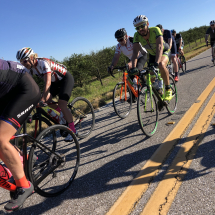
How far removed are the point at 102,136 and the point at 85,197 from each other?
1.82m

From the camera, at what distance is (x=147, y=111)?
3568 millimetres

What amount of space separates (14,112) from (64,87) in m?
1.64

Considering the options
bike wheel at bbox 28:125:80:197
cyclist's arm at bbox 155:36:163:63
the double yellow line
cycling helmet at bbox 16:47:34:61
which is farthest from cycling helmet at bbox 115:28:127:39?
bike wheel at bbox 28:125:80:197

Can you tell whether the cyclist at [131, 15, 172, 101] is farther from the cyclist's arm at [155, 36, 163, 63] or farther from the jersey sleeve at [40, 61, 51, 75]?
the jersey sleeve at [40, 61, 51, 75]

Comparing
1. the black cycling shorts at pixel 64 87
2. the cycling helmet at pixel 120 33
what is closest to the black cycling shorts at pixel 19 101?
the black cycling shorts at pixel 64 87

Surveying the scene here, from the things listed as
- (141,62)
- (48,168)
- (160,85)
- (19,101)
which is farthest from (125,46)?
(48,168)

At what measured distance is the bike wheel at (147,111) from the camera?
3.41 m

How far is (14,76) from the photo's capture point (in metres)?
2.00

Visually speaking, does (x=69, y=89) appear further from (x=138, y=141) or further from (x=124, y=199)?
(x=124, y=199)

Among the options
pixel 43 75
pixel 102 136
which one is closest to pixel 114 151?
pixel 102 136

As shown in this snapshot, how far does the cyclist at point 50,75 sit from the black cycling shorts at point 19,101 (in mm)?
720

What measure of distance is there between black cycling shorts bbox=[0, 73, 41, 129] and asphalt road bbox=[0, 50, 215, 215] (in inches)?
43.7

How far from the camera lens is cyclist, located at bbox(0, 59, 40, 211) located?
1843 millimetres

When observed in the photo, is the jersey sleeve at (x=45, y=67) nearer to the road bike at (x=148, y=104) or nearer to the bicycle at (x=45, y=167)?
the bicycle at (x=45, y=167)
